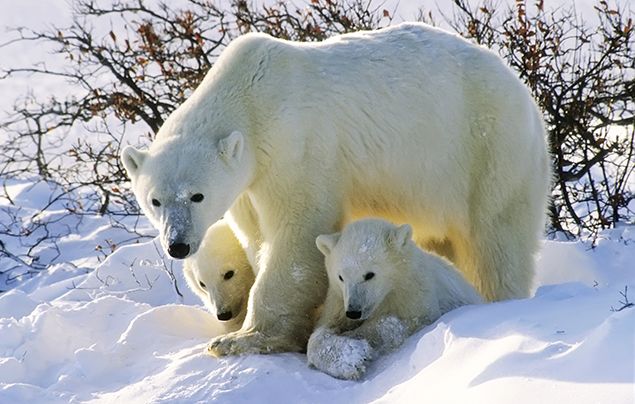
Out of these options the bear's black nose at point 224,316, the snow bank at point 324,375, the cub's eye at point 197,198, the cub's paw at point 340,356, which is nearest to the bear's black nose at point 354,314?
the cub's paw at point 340,356

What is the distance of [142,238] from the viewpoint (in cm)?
866

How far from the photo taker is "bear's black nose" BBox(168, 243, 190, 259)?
180 inches

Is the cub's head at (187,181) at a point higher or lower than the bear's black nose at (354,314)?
higher

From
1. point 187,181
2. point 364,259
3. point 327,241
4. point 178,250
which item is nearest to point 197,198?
point 187,181

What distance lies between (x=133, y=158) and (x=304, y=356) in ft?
4.20

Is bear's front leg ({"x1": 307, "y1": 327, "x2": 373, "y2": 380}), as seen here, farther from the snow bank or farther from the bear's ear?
the bear's ear

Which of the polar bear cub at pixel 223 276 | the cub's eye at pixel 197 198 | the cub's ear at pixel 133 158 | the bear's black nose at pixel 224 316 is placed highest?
the cub's ear at pixel 133 158

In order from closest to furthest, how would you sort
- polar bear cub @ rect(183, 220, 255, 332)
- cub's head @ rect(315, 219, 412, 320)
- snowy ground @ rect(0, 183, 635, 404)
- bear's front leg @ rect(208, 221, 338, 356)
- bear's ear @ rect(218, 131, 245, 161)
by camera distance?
snowy ground @ rect(0, 183, 635, 404), cub's head @ rect(315, 219, 412, 320), bear's ear @ rect(218, 131, 245, 161), bear's front leg @ rect(208, 221, 338, 356), polar bear cub @ rect(183, 220, 255, 332)

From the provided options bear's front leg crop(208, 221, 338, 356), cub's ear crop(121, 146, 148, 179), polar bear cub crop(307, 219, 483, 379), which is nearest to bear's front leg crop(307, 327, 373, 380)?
polar bear cub crop(307, 219, 483, 379)

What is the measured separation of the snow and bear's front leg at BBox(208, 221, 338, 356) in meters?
0.23

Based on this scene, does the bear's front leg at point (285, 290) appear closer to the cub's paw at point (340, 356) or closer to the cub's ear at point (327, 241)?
the cub's ear at point (327, 241)

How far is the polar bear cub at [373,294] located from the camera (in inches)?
179

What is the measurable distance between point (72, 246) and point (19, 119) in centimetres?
122

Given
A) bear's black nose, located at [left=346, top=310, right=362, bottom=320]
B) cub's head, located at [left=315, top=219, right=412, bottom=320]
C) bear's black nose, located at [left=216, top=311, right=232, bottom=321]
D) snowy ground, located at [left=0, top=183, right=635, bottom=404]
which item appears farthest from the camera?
bear's black nose, located at [left=216, top=311, right=232, bottom=321]
